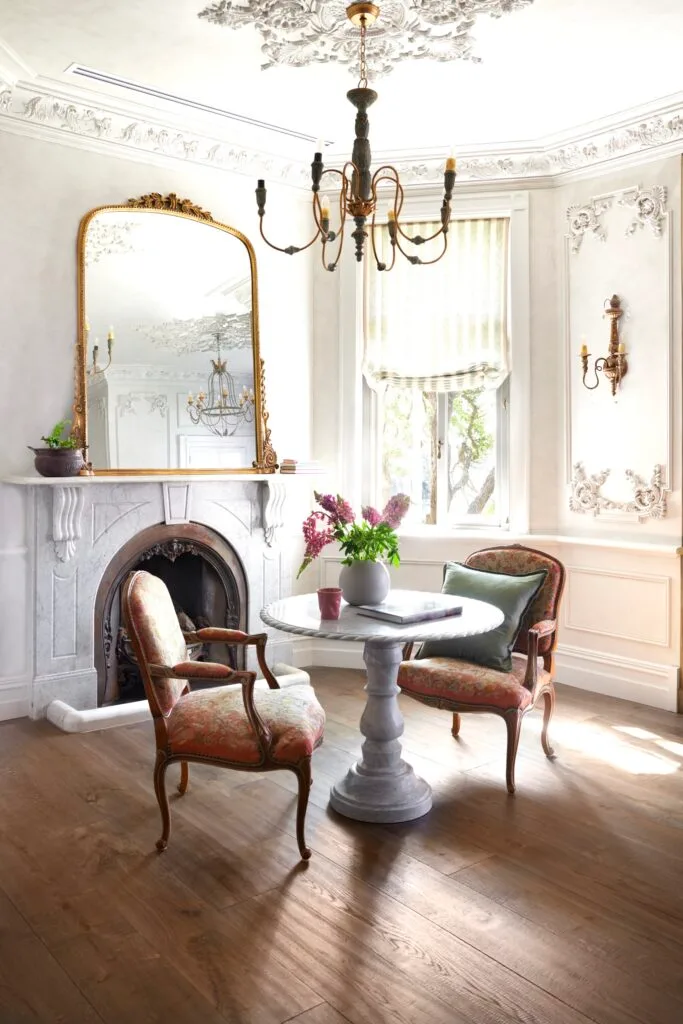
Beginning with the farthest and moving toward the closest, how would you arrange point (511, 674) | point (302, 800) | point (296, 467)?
point (296, 467) → point (511, 674) → point (302, 800)

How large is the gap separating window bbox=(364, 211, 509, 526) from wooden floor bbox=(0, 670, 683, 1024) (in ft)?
6.29

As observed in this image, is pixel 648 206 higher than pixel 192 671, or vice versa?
pixel 648 206

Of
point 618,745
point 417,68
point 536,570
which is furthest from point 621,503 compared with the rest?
point 417,68

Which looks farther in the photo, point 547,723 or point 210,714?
point 547,723

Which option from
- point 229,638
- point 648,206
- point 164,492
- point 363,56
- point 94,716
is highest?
point 363,56

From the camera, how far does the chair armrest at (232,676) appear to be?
2734mm

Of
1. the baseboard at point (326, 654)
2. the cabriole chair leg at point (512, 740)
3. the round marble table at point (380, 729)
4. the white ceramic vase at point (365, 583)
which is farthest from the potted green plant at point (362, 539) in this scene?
the baseboard at point (326, 654)

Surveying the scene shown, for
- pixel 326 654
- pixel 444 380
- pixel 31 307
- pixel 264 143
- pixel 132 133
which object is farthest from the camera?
pixel 326 654

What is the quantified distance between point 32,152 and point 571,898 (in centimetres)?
409

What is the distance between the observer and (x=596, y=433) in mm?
4883

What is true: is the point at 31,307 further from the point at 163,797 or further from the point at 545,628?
the point at 545,628

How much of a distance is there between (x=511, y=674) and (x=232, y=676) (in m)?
1.30

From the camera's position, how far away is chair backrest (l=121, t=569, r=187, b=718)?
289 centimetres

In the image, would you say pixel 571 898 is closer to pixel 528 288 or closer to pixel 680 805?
pixel 680 805
